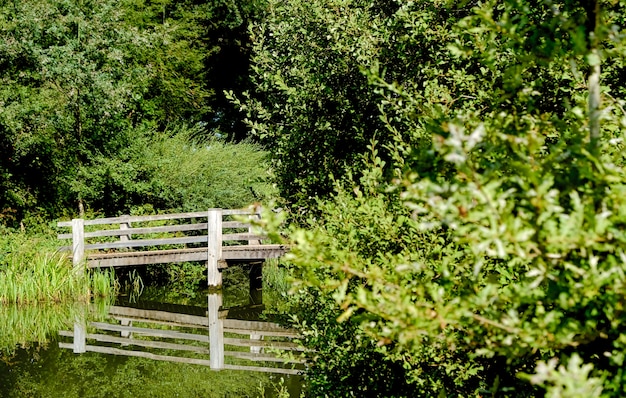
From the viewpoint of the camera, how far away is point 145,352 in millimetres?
11844

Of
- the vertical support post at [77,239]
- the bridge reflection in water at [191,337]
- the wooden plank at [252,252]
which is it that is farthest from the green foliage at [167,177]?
the bridge reflection in water at [191,337]

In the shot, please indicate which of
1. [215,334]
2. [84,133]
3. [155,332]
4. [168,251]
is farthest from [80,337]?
[84,133]

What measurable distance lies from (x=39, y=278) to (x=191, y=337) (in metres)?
3.74

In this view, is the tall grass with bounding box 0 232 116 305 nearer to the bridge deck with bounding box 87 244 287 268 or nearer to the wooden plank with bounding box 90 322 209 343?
the bridge deck with bounding box 87 244 287 268

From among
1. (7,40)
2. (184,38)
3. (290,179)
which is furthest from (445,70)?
(184,38)

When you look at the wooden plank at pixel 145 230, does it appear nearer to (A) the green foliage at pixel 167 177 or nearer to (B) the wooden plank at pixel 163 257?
(B) the wooden plank at pixel 163 257

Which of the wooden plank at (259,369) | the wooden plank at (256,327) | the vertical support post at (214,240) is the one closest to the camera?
the wooden plank at (259,369)

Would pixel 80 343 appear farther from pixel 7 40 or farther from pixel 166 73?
pixel 166 73

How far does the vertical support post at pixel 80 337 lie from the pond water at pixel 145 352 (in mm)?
16

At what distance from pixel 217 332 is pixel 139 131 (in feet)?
27.0

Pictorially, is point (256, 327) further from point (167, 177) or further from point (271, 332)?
point (167, 177)

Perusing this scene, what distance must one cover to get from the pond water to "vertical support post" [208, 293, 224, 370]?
2cm

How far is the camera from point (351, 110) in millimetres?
6164

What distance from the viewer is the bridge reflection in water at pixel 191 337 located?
11227 millimetres
